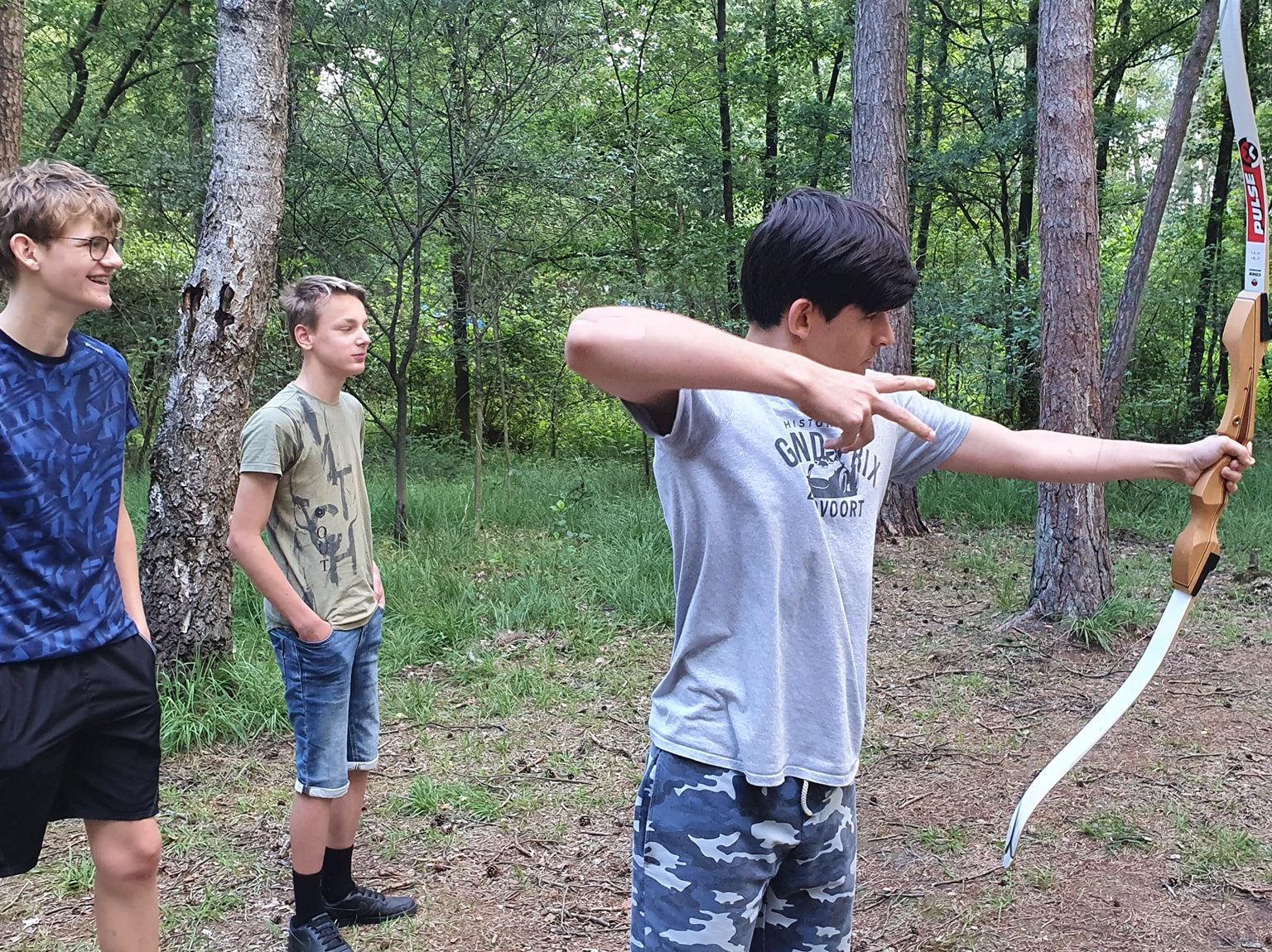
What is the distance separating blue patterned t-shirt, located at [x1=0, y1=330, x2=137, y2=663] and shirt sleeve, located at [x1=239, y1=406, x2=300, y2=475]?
303 mm

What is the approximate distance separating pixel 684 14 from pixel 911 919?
11.2m

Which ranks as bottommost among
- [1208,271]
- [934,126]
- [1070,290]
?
[1070,290]

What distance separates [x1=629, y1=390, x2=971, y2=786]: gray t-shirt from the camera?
1.32m

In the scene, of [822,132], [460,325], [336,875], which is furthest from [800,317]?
[822,132]

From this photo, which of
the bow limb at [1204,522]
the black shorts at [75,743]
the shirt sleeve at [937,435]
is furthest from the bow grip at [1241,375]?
the black shorts at [75,743]

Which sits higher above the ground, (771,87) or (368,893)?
(771,87)

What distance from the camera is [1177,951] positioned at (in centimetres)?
253

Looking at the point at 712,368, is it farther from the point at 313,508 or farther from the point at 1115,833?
the point at 1115,833

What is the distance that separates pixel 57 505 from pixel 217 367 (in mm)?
2372

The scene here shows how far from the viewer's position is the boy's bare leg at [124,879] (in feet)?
6.36

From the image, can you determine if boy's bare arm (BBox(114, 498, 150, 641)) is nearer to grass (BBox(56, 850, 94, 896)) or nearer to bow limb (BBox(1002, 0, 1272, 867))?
grass (BBox(56, 850, 94, 896))

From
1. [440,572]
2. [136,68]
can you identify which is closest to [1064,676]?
[440,572]

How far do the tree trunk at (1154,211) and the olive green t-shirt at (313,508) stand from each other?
498 cm

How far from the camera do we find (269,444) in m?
2.27
